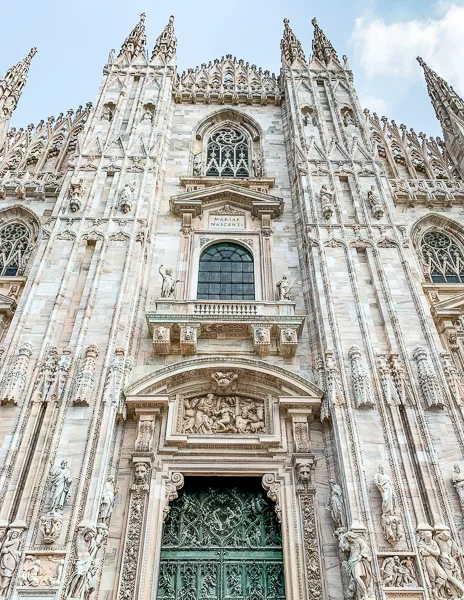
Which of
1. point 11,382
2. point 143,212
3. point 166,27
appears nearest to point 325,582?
point 11,382

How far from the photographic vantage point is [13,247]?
15.1m

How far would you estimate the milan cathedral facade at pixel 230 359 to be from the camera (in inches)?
354

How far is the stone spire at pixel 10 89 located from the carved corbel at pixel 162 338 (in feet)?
31.8

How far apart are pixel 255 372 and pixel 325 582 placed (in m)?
4.09

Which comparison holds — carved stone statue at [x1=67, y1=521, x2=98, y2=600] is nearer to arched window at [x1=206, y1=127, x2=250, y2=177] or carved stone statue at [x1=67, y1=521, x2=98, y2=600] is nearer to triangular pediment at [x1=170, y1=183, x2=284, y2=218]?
triangular pediment at [x1=170, y1=183, x2=284, y2=218]

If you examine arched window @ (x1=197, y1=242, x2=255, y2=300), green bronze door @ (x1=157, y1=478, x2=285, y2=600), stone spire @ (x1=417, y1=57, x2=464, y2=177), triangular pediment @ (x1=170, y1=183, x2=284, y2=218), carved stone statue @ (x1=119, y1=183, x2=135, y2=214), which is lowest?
green bronze door @ (x1=157, y1=478, x2=285, y2=600)

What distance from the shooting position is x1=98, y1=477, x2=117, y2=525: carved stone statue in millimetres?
9086

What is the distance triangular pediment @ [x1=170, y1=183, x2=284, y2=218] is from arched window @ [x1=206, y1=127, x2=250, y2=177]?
1.67m

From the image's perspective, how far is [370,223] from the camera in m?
14.3

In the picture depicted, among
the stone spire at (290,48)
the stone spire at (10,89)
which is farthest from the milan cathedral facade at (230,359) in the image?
the stone spire at (290,48)

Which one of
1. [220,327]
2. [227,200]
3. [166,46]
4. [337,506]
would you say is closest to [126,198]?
[227,200]

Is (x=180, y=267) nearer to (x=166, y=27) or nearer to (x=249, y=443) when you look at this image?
(x=249, y=443)

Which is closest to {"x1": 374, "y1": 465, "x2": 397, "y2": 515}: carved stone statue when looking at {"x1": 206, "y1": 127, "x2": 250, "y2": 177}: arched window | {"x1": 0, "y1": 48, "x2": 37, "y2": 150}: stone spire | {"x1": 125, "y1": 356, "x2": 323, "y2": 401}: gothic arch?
{"x1": 125, "y1": 356, "x2": 323, "y2": 401}: gothic arch

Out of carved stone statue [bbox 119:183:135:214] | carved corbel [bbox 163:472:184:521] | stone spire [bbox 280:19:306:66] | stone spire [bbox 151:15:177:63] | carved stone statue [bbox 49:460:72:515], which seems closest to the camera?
carved stone statue [bbox 49:460:72:515]
